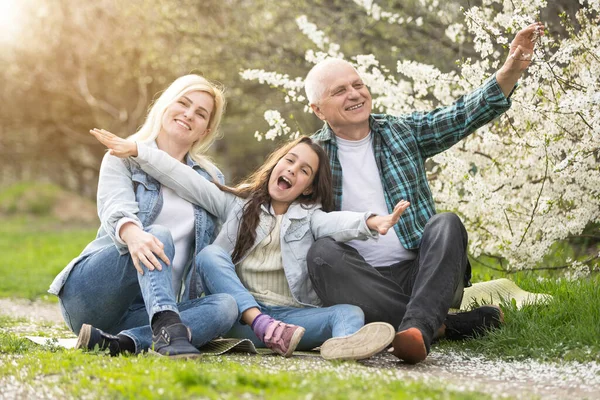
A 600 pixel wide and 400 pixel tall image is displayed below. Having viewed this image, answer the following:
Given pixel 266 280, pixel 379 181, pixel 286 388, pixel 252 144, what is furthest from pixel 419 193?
pixel 252 144

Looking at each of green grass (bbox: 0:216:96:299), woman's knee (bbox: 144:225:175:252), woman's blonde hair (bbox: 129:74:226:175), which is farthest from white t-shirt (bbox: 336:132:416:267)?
green grass (bbox: 0:216:96:299)

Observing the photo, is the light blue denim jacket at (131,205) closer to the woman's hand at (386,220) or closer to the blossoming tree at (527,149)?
the woman's hand at (386,220)

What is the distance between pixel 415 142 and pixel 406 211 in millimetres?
449

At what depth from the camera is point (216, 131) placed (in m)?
4.47

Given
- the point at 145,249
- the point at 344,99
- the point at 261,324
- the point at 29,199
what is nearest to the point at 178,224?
the point at 145,249

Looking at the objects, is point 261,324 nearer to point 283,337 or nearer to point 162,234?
point 283,337

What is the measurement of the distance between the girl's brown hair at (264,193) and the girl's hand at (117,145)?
0.56 m

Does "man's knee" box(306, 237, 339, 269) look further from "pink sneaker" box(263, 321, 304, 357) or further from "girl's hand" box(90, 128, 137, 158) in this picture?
"girl's hand" box(90, 128, 137, 158)

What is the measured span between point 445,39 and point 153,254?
4667mm

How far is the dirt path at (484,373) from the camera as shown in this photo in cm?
285

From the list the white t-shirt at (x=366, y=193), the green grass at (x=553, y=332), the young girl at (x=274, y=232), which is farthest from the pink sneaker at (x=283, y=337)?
the green grass at (x=553, y=332)

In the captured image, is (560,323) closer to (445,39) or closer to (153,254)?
(153,254)

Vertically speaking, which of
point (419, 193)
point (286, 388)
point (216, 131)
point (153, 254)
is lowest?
point (286, 388)

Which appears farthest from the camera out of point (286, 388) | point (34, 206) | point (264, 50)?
point (34, 206)
